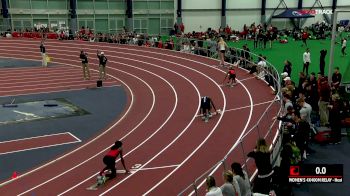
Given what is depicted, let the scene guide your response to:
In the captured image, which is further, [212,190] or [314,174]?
[314,174]

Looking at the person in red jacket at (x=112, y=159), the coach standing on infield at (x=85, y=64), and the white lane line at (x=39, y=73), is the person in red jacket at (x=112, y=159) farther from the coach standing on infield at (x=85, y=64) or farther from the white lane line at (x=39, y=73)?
the white lane line at (x=39, y=73)

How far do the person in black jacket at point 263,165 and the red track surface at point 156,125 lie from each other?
2510mm

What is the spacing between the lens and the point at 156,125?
16.5m

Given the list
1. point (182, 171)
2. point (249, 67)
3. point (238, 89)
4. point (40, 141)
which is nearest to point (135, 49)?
point (249, 67)

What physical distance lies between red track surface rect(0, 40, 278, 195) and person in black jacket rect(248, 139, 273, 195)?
98.8 inches

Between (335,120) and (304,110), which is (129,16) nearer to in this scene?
(335,120)

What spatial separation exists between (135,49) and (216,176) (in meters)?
23.7

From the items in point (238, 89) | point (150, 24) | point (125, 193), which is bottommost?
point (125, 193)

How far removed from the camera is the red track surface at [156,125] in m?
11.9

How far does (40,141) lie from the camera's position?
15.2m

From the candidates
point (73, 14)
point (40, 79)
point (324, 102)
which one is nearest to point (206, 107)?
point (324, 102)

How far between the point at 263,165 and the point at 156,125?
7.88 meters

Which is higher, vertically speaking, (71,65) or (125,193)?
(71,65)

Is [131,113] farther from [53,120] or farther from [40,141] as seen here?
[40,141]
